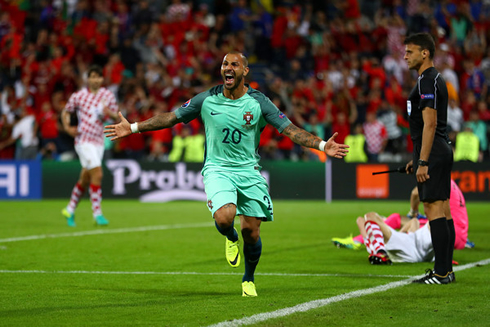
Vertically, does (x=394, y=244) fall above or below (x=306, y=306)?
above

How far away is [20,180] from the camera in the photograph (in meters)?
21.7

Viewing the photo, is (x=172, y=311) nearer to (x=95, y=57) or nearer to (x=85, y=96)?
(x=85, y=96)

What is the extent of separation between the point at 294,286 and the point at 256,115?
5.53ft

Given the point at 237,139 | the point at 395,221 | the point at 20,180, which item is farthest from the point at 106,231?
the point at 20,180

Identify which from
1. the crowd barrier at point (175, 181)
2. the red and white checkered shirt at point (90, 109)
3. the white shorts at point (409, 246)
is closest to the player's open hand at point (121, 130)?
the white shorts at point (409, 246)

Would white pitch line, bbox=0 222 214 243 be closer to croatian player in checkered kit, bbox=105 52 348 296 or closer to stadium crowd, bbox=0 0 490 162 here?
croatian player in checkered kit, bbox=105 52 348 296

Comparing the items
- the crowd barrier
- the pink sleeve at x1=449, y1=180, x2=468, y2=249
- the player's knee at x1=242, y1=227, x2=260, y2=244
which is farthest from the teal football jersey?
the crowd barrier

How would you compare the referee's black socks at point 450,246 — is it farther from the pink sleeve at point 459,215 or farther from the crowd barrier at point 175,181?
the crowd barrier at point 175,181

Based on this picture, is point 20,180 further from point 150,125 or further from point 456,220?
point 150,125

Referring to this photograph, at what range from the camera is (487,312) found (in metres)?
6.23

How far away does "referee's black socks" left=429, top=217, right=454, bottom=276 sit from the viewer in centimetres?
770

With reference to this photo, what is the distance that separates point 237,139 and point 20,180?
15599mm

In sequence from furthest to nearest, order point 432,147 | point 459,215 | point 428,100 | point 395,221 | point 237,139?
1. point 395,221
2. point 459,215
3. point 432,147
4. point 428,100
5. point 237,139

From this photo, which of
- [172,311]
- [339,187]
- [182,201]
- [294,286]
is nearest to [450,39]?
[339,187]
